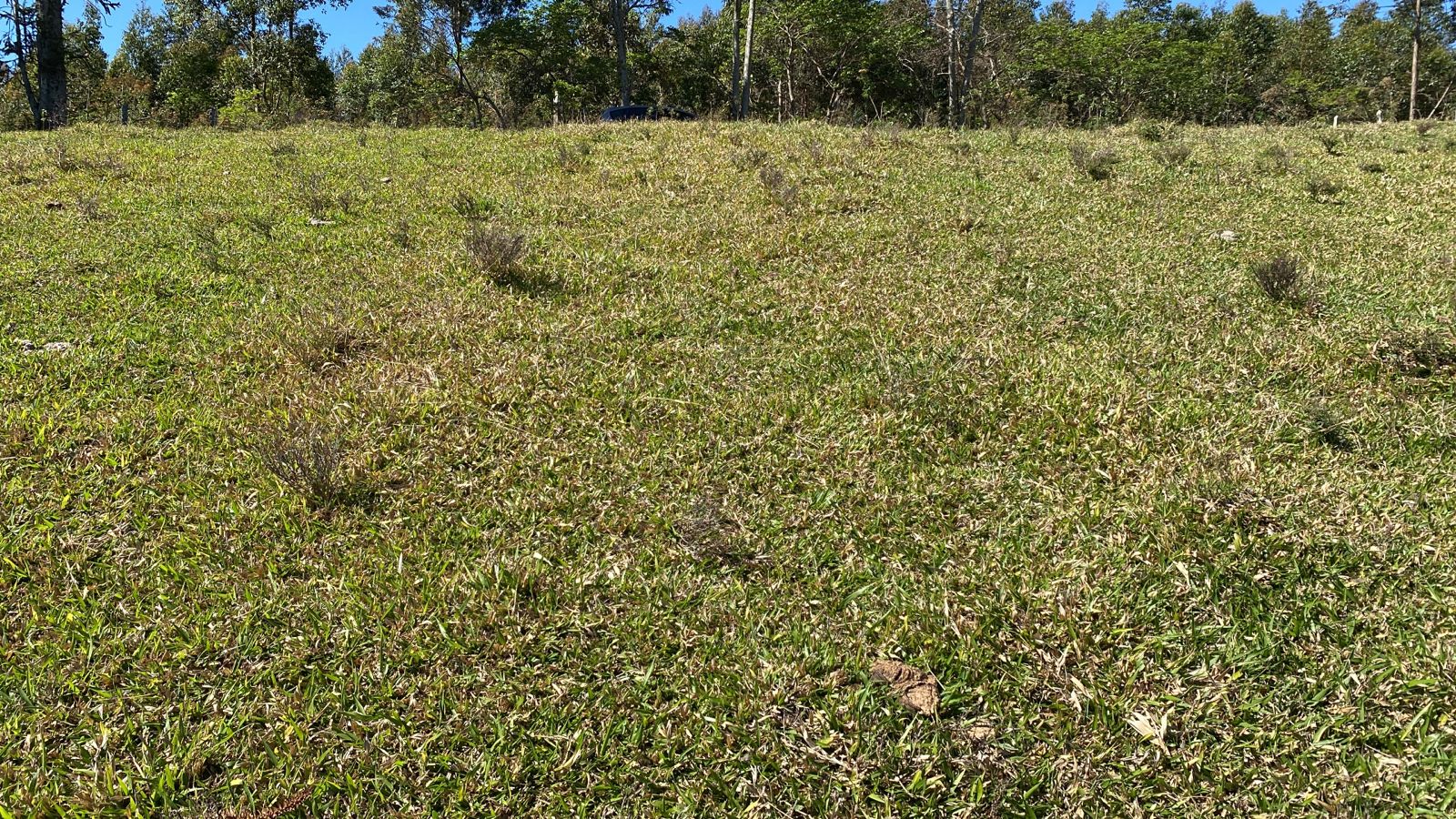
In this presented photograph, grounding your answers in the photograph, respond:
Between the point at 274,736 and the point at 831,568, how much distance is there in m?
2.24

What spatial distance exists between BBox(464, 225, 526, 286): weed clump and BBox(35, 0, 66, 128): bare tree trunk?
61.7ft

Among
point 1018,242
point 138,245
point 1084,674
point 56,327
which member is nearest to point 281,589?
point 1084,674

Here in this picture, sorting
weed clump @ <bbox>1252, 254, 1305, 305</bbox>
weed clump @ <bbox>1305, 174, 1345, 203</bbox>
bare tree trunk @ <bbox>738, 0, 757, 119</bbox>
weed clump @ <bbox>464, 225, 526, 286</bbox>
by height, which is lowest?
weed clump @ <bbox>1252, 254, 1305, 305</bbox>

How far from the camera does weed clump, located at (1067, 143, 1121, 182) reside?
10055mm

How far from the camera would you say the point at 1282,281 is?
5660 mm

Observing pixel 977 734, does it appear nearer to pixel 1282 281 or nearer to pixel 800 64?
pixel 1282 281

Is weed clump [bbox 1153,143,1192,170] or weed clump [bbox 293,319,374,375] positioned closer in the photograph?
weed clump [bbox 293,319,374,375]

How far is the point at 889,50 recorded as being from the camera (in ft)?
138

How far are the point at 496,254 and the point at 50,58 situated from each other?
20.6m

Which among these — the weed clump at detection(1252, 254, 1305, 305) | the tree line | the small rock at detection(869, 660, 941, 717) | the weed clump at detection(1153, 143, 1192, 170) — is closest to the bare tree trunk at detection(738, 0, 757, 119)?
the tree line

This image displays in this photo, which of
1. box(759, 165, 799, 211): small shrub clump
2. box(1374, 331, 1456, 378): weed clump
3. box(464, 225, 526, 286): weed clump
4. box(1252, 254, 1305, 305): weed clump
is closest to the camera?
box(1374, 331, 1456, 378): weed clump

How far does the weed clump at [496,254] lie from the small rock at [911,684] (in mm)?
4756

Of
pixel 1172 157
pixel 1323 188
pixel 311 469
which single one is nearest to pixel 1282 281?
pixel 1323 188

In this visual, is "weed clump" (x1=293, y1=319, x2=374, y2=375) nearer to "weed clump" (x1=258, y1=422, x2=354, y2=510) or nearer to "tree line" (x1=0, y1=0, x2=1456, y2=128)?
"weed clump" (x1=258, y1=422, x2=354, y2=510)
